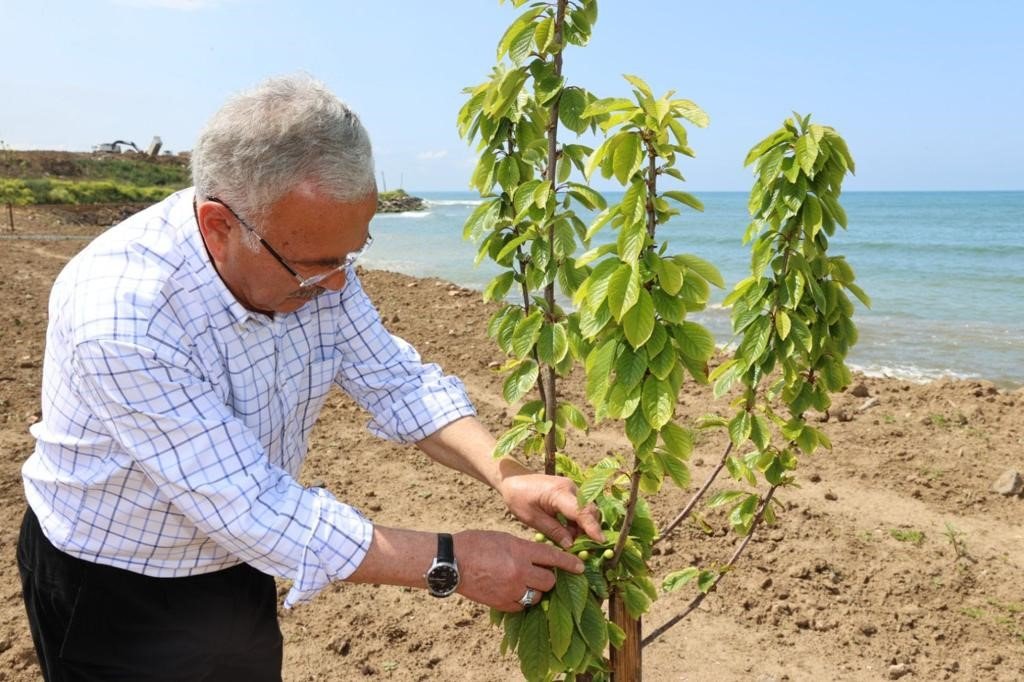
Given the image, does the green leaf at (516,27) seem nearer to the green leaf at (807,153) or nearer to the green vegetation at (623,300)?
the green vegetation at (623,300)

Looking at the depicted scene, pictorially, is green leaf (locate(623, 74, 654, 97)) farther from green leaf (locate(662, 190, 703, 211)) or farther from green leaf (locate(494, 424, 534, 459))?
green leaf (locate(494, 424, 534, 459))

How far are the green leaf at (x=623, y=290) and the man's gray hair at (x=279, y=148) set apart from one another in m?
0.57

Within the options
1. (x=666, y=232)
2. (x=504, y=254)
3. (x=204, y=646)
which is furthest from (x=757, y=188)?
(x=666, y=232)

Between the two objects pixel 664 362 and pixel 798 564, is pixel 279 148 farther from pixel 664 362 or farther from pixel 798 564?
pixel 798 564

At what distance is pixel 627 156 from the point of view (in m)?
1.67

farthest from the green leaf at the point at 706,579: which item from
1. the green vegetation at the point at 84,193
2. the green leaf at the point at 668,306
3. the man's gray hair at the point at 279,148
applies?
the green vegetation at the point at 84,193

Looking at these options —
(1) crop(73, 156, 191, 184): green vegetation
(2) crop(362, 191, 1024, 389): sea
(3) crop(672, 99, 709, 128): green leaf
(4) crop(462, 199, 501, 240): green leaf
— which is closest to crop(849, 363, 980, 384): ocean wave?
(2) crop(362, 191, 1024, 389): sea

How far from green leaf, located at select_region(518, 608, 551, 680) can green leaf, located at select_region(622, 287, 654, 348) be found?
80cm

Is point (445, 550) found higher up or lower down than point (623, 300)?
lower down

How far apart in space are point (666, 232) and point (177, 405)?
45.5m

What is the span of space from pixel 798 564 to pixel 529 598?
2.72 meters

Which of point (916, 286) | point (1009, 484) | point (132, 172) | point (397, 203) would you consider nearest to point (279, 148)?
point (1009, 484)

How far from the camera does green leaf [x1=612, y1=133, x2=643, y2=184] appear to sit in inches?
65.6

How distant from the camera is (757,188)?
2.57 metres
